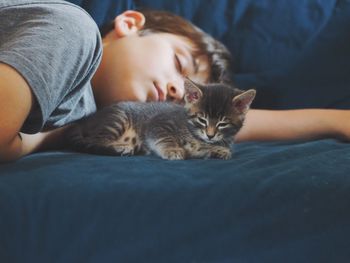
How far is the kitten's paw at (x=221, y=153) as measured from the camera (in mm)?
1243

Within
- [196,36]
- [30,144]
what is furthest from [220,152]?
[196,36]

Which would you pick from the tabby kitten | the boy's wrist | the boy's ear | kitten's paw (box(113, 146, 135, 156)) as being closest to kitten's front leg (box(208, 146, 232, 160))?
the tabby kitten

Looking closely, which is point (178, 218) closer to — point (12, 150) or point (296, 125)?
point (12, 150)

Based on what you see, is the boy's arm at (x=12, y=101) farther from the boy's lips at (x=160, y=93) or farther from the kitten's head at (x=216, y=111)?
the boy's lips at (x=160, y=93)

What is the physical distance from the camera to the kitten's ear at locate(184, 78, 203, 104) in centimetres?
130

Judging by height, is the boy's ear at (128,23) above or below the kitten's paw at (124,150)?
above

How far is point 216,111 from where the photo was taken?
1.28 m

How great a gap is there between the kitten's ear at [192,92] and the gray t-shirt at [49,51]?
25 cm

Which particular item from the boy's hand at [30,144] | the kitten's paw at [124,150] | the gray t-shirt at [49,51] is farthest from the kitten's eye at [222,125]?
the boy's hand at [30,144]

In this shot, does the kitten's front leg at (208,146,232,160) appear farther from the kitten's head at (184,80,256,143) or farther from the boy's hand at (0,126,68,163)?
the boy's hand at (0,126,68,163)

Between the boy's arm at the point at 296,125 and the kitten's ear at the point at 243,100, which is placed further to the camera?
the boy's arm at the point at 296,125

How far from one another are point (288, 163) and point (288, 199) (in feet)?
0.59

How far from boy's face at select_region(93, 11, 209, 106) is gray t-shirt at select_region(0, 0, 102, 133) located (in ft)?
0.94

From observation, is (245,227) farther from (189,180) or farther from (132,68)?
(132,68)
